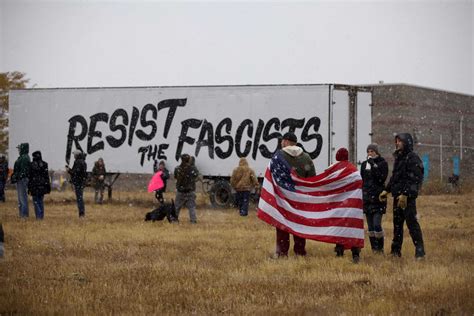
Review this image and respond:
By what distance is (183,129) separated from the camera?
32.1 metres

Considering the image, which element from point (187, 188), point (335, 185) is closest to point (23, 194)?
point (187, 188)

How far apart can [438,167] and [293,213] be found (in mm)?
49648

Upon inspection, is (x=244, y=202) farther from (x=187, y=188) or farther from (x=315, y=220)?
(x=315, y=220)

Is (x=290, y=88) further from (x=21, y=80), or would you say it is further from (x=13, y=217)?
(x=21, y=80)

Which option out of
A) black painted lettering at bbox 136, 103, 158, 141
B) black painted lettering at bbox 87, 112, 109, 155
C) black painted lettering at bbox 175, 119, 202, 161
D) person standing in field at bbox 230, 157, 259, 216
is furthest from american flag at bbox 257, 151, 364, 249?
black painted lettering at bbox 87, 112, 109, 155

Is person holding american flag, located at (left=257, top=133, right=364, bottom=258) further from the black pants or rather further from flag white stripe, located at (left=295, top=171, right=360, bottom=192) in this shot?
the black pants

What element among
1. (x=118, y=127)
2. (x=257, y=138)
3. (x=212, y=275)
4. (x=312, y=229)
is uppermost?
(x=118, y=127)

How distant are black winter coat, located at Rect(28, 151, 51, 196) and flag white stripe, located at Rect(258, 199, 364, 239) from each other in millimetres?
10318

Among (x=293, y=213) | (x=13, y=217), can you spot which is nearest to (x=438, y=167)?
(x=13, y=217)

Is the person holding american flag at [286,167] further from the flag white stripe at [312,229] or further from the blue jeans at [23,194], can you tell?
the blue jeans at [23,194]

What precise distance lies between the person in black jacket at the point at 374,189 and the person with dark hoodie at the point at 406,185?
524 millimetres

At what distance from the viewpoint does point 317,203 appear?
1512 centimetres

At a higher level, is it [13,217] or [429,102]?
[429,102]

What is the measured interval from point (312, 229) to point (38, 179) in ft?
36.1
